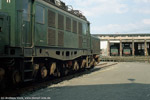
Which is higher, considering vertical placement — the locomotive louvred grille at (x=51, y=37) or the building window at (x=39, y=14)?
the building window at (x=39, y=14)

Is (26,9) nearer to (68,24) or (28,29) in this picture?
(28,29)

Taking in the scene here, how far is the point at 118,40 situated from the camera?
49938 millimetres

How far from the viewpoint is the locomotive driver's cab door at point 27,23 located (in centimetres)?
766

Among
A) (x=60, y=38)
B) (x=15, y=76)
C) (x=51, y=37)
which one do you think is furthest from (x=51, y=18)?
(x=15, y=76)

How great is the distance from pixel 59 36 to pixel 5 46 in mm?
4110

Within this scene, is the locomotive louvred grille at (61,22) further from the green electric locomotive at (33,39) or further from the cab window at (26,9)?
the cab window at (26,9)

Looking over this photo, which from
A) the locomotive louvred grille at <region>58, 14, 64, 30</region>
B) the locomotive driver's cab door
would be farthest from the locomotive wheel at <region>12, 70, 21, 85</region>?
the locomotive louvred grille at <region>58, 14, 64, 30</region>

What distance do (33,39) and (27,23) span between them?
74cm

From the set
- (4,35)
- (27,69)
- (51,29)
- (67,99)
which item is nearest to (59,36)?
(51,29)

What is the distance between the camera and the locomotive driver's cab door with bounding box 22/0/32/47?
7664mm

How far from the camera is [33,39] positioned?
8039mm

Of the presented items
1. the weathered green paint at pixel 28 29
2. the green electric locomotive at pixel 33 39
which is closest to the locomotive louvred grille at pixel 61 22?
the green electric locomotive at pixel 33 39

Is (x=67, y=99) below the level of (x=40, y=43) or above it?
below

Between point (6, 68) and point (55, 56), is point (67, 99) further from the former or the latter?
point (55, 56)
